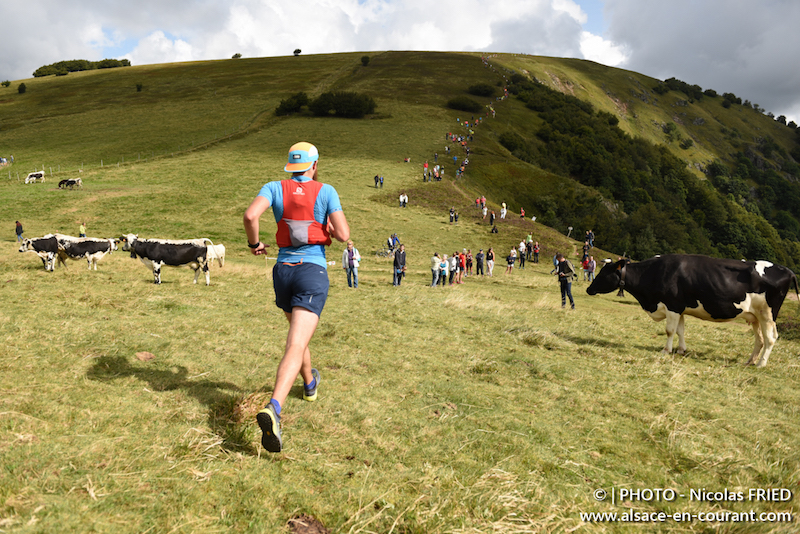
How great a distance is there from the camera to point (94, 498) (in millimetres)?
3193

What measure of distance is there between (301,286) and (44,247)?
19.7 metres

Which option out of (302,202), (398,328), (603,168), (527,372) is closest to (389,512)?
(302,202)

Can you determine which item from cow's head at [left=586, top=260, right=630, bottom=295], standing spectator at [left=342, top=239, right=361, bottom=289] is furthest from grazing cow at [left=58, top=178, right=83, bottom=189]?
cow's head at [left=586, top=260, right=630, bottom=295]

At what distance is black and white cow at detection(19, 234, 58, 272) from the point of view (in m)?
18.8

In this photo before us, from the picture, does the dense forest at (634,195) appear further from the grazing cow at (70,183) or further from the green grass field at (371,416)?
the grazing cow at (70,183)

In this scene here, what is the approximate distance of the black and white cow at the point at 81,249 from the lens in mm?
19531

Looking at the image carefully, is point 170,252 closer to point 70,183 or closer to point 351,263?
point 351,263

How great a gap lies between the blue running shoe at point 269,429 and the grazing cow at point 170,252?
14657 millimetres

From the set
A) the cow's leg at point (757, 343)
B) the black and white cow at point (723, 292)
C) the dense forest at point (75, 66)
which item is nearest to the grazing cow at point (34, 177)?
the black and white cow at point (723, 292)

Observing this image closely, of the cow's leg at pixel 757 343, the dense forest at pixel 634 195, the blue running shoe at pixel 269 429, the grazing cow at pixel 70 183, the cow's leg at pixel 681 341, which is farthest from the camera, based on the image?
the dense forest at pixel 634 195

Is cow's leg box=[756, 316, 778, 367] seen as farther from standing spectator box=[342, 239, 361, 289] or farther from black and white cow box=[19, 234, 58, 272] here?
black and white cow box=[19, 234, 58, 272]

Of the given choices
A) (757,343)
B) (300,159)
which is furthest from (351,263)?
(300,159)

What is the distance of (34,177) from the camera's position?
50156 mm

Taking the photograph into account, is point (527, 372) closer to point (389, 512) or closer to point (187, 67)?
point (389, 512)
